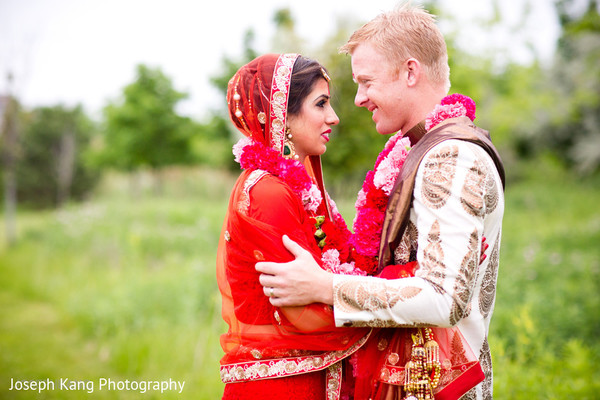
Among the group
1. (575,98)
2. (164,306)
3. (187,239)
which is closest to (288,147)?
(164,306)

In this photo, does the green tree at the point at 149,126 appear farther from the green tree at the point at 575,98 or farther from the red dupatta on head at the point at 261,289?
the red dupatta on head at the point at 261,289

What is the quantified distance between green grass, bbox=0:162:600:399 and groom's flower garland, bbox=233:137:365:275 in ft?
7.39

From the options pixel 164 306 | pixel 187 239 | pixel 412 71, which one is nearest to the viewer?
pixel 412 71

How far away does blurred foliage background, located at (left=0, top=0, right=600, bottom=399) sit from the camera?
5586 millimetres

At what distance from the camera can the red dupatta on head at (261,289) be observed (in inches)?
84.2

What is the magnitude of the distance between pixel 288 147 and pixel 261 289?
0.73m

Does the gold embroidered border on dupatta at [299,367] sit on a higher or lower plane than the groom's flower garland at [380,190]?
lower

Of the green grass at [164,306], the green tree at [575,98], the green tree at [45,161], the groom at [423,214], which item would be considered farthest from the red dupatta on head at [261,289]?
the green tree at [45,161]

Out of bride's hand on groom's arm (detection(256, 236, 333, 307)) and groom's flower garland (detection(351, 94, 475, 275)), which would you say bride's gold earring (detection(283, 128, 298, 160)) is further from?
bride's hand on groom's arm (detection(256, 236, 333, 307))

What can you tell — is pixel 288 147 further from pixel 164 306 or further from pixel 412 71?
pixel 164 306

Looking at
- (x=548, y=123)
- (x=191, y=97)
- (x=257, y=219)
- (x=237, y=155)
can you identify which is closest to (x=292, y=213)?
(x=257, y=219)

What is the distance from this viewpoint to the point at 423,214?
1987 mm

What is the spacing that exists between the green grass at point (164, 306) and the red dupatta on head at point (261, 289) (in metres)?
2.39

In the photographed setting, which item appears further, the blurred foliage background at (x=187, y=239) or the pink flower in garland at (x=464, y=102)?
the blurred foliage background at (x=187, y=239)
